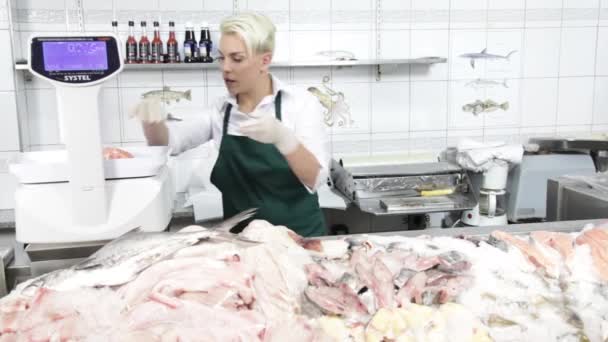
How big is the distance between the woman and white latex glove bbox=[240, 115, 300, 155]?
23 centimetres

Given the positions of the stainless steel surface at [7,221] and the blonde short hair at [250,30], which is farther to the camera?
the stainless steel surface at [7,221]

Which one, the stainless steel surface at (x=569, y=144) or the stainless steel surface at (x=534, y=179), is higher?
the stainless steel surface at (x=569, y=144)

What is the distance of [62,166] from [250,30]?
1.06 m

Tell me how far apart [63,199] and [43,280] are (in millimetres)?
540

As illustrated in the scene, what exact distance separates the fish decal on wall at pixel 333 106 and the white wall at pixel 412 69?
5 centimetres

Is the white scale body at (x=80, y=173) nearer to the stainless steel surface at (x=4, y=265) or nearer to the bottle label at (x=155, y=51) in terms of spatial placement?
the stainless steel surface at (x=4, y=265)

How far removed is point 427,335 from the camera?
1.08m

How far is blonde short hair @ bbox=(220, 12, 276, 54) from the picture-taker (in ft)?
7.74

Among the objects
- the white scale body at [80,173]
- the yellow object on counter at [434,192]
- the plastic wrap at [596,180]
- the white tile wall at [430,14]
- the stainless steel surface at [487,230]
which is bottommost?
the yellow object on counter at [434,192]

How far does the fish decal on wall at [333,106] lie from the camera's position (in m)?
4.16

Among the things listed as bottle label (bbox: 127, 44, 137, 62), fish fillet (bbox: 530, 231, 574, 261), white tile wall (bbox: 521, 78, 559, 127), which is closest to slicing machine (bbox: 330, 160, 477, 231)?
white tile wall (bbox: 521, 78, 559, 127)

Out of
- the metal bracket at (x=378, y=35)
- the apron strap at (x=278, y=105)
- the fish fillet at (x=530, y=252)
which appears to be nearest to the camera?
the fish fillet at (x=530, y=252)

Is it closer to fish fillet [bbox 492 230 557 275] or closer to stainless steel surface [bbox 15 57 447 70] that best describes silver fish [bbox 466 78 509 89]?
stainless steel surface [bbox 15 57 447 70]

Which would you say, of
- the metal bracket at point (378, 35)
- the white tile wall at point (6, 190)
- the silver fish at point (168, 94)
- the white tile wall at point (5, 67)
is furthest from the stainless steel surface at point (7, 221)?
the metal bracket at point (378, 35)
